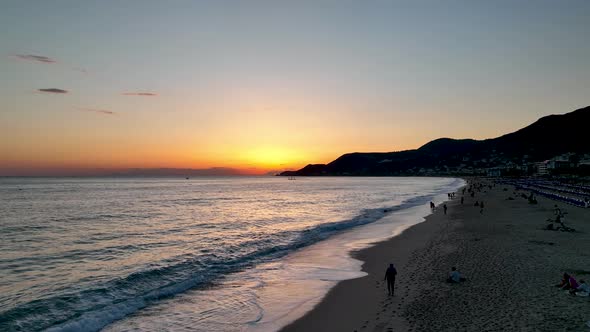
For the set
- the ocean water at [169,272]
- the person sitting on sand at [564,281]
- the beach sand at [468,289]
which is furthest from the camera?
the person sitting on sand at [564,281]

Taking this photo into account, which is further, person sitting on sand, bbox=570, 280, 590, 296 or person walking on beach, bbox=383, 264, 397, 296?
person walking on beach, bbox=383, 264, 397, 296

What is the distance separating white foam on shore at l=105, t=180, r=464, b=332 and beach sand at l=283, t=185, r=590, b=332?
0.85 meters

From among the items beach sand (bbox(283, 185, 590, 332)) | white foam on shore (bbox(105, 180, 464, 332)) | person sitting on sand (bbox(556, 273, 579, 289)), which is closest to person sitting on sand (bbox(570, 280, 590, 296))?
person sitting on sand (bbox(556, 273, 579, 289))

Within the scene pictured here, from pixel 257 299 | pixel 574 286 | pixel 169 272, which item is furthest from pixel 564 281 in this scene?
pixel 169 272

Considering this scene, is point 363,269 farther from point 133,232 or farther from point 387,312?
point 133,232

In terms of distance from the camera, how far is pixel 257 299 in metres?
15.7

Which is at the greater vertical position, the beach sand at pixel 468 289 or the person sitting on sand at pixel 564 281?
the person sitting on sand at pixel 564 281

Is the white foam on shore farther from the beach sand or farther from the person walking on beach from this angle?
the person walking on beach

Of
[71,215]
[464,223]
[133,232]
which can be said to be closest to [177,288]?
[133,232]

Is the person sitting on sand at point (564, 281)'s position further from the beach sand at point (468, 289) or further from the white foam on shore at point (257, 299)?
the white foam on shore at point (257, 299)

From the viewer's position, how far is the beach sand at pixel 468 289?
38.8 feet

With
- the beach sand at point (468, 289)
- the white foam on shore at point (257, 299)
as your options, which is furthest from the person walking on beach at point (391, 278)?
the white foam on shore at point (257, 299)

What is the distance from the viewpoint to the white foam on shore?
13211 mm

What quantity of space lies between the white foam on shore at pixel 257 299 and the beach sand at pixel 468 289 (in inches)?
33.5
